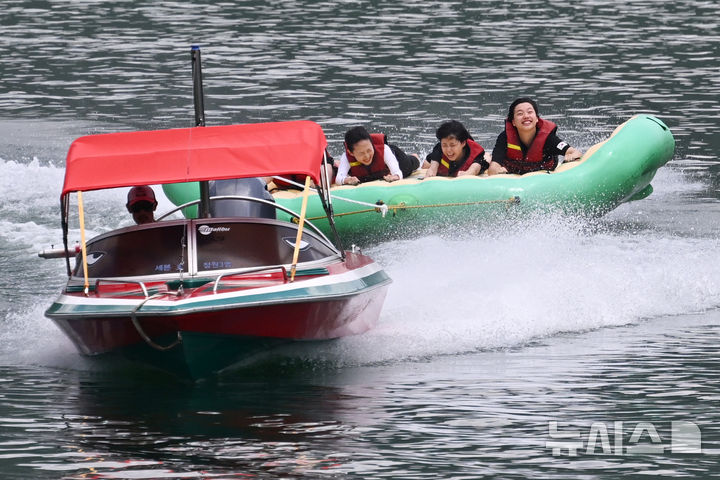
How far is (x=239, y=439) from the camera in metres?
7.79

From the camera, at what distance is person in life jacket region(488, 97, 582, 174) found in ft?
46.9

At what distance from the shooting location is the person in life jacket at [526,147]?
14.3 meters

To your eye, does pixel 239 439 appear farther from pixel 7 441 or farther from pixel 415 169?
pixel 415 169

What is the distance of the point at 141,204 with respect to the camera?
1023 centimetres

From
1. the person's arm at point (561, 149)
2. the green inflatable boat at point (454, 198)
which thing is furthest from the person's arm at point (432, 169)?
the person's arm at point (561, 149)

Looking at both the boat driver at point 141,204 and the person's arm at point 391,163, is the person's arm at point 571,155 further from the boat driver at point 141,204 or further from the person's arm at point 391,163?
the boat driver at point 141,204

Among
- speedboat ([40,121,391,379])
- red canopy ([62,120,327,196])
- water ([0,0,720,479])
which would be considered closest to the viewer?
water ([0,0,720,479])

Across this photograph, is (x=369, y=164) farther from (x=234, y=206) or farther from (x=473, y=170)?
(x=234, y=206)

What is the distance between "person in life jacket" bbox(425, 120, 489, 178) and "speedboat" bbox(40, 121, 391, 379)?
4.50 m

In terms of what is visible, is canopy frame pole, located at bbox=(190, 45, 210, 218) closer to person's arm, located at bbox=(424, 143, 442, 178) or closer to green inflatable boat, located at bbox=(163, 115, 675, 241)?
green inflatable boat, located at bbox=(163, 115, 675, 241)

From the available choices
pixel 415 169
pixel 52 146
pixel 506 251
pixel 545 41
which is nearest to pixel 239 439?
pixel 506 251

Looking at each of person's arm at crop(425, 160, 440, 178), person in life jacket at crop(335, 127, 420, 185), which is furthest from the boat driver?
person's arm at crop(425, 160, 440, 178)

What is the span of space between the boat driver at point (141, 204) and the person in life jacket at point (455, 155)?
173 inches

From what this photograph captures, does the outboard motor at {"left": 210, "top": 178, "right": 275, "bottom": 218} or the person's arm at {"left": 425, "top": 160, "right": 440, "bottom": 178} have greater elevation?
the outboard motor at {"left": 210, "top": 178, "right": 275, "bottom": 218}
